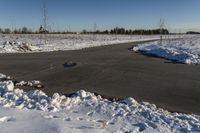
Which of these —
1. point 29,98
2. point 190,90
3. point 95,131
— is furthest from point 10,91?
point 190,90

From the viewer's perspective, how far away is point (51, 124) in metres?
6.53

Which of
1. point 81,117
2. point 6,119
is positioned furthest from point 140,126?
point 6,119

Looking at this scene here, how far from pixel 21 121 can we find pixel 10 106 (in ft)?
4.64

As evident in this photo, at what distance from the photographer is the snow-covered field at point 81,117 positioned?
6.49 metres

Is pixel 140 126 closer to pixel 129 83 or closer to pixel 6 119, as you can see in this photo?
pixel 6 119

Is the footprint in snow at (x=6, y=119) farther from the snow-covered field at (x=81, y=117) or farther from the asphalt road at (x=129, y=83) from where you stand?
the asphalt road at (x=129, y=83)

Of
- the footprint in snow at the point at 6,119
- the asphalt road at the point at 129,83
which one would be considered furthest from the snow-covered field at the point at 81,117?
the asphalt road at the point at 129,83

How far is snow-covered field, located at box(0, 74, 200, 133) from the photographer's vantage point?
6.49 m

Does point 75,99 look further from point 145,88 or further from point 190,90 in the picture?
point 190,90

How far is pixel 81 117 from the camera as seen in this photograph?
24.1 ft

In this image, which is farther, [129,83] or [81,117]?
[129,83]

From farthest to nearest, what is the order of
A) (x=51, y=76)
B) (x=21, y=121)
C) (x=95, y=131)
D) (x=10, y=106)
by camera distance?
(x=51, y=76) < (x=10, y=106) < (x=21, y=121) < (x=95, y=131)

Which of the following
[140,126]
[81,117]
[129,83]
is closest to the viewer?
[140,126]

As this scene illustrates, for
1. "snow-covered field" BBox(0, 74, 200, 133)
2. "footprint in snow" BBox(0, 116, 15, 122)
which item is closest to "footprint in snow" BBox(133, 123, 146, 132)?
"snow-covered field" BBox(0, 74, 200, 133)
